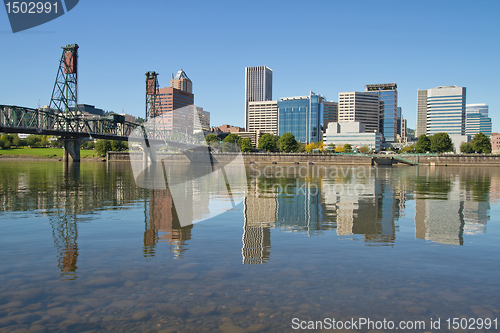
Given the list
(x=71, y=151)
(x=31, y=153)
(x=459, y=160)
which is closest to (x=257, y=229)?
(x=71, y=151)

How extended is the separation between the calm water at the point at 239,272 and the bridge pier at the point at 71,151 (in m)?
112

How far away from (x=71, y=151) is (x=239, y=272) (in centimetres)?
12593

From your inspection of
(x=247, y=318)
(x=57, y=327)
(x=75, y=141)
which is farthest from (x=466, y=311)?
(x=75, y=141)

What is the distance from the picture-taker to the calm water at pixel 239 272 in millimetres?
7238

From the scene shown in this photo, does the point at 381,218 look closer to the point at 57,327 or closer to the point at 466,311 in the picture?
the point at 466,311

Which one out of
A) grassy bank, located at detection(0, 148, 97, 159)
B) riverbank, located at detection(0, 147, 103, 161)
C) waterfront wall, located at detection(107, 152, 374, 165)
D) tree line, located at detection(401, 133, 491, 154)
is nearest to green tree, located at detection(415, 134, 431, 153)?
tree line, located at detection(401, 133, 491, 154)

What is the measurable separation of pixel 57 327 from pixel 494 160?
→ 16607cm

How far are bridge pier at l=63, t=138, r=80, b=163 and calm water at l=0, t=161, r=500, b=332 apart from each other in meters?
112

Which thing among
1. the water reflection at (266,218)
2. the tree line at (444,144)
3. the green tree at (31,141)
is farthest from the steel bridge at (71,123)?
the tree line at (444,144)

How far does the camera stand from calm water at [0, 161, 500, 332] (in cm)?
724

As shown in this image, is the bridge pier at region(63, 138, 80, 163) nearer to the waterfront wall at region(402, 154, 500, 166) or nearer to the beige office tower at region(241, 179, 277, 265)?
the beige office tower at region(241, 179, 277, 265)

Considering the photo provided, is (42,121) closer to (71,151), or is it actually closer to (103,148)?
(71,151)

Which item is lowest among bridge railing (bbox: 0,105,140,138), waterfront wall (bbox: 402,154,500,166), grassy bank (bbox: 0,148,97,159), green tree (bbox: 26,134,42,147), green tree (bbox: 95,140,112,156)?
waterfront wall (bbox: 402,154,500,166)

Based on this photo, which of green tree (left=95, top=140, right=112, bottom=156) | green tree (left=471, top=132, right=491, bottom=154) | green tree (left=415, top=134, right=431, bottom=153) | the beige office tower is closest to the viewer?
the beige office tower
